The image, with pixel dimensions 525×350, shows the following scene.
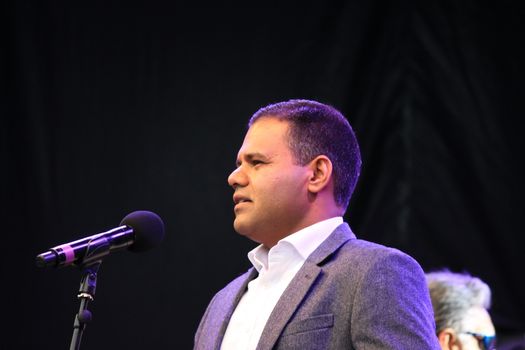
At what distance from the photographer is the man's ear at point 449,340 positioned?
3188mm

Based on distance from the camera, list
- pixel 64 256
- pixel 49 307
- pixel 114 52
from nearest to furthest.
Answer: pixel 64 256
pixel 49 307
pixel 114 52

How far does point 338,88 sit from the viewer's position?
3771 mm

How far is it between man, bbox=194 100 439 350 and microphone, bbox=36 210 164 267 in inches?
13.1

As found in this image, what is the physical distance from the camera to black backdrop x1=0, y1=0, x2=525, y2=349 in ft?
11.5

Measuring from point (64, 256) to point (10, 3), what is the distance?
203cm

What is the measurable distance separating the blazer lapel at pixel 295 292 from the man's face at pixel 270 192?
153mm

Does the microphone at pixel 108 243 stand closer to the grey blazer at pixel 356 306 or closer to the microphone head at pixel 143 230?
the microphone head at pixel 143 230

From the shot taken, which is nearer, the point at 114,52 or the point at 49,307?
the point at 49,307

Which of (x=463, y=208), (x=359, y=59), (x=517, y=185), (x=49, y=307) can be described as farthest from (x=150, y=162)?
(x=517, y=185)

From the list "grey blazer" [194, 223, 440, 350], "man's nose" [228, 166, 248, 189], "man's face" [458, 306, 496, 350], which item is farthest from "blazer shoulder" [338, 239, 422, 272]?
"man's face" [458, 306, 496, 350]

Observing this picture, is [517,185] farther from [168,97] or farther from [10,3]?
[10,3]

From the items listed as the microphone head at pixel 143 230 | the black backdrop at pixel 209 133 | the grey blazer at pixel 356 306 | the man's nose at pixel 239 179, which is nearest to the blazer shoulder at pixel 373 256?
the grey blazer at pixel 356 306

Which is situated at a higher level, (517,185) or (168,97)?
(168,97)

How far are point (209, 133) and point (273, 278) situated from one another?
1468 millimetres
